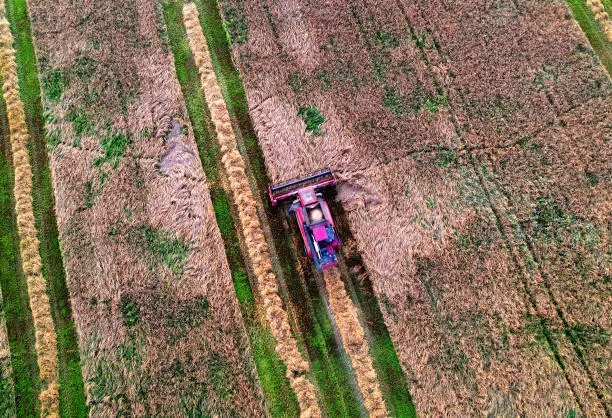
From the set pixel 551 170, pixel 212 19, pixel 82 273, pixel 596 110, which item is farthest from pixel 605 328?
pixel 212 19

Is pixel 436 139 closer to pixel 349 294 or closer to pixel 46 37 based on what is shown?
pixel 349 294

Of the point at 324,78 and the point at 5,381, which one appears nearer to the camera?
the point at 5,381

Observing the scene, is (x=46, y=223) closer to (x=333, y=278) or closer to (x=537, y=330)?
(x=333, y=278)

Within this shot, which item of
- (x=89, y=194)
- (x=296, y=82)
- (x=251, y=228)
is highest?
(x=296, y=82)

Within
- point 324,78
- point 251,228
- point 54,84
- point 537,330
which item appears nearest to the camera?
point 537,330

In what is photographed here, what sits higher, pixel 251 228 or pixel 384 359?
pixel 251 228

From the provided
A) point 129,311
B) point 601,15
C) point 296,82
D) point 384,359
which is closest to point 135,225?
point 129,311
